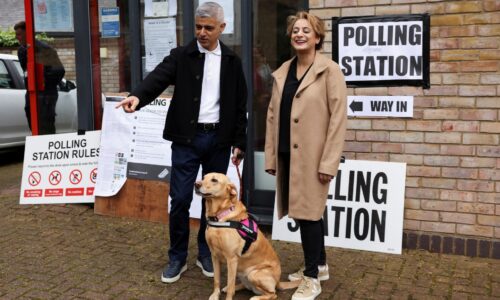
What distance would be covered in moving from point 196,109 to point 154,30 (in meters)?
2.13

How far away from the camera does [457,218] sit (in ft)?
15.2

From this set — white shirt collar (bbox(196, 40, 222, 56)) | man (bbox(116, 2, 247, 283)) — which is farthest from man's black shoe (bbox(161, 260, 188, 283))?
white shirt collar (bbox(196, 40, 222, 56))

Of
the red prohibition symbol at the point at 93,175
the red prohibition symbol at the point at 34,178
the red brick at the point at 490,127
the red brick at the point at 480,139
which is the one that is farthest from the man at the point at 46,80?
the red brick at the point at 490,127

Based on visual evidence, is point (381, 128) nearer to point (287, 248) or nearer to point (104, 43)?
point (287, 248)

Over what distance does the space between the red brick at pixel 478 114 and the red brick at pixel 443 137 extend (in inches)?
6.0

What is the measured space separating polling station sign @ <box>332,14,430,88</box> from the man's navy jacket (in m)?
1.19

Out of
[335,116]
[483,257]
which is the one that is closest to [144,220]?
[335,116]

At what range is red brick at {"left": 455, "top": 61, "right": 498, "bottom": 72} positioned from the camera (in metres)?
4.39

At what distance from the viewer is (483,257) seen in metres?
4.55

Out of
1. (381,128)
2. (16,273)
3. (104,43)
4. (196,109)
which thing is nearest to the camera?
(196,109)

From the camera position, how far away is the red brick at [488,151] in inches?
176

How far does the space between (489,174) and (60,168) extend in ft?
14.1

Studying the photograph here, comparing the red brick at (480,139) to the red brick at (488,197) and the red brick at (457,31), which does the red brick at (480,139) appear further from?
the red brick at (457,31)

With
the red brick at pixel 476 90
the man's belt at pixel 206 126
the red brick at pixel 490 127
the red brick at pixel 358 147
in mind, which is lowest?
the red brick at pixel 358 147
